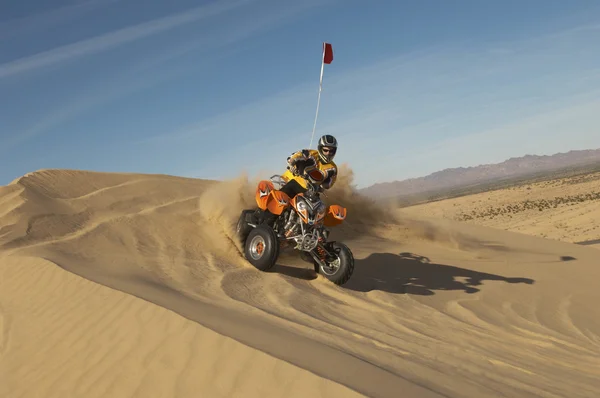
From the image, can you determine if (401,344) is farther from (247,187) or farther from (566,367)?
(247,187)

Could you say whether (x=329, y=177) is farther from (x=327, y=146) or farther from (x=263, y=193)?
(x=263, y=193)

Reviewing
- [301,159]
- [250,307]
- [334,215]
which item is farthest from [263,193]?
[250,307]

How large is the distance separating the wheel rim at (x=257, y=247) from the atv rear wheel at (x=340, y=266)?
93 centimetres

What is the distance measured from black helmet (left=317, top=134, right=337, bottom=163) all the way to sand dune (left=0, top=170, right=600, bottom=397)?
5.95 feet

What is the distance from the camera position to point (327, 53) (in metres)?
9.06

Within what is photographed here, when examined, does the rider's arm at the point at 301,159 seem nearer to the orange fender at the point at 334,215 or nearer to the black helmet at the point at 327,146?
the black helmet at the point at 327,146

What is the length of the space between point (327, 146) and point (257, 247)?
1.81 meters

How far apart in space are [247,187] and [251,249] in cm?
239

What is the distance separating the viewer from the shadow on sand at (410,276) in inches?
306

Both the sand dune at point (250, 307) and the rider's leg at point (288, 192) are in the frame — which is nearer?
the sand dune at point (250, 307)

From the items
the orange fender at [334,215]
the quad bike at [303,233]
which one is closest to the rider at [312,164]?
the quad bike at [303,233]

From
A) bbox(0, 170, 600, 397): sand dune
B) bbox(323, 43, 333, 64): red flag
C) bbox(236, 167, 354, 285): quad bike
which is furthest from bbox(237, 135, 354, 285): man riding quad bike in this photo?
bbox(323, 43, 333, 64): red flag

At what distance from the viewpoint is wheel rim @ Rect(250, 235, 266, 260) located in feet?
Answer: 23.5

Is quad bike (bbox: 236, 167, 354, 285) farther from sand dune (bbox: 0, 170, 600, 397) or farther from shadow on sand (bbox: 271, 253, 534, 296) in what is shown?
shadow on sand (bbox: 271, 253, 534, 296)
